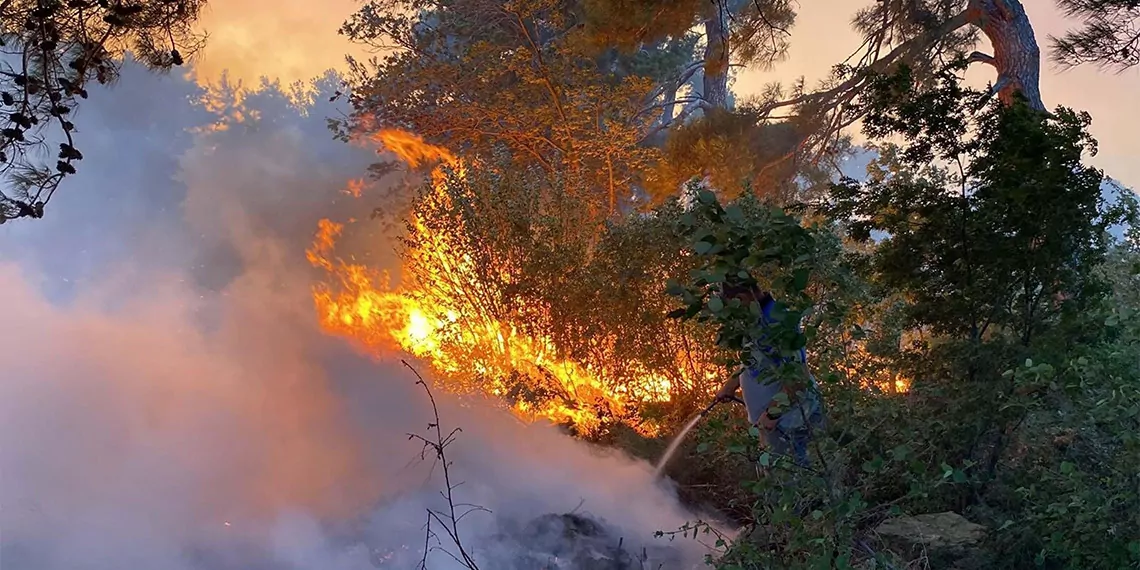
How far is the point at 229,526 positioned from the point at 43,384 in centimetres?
157

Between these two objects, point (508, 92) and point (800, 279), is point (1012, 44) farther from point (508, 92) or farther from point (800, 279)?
point (508, 92)

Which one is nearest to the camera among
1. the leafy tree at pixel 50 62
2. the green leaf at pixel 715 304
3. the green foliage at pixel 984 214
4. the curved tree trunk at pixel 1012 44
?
the green leaf at pixel 715 304

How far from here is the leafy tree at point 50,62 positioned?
2.43 m

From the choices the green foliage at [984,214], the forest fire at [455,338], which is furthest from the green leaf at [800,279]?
the forest fire at [455,338]

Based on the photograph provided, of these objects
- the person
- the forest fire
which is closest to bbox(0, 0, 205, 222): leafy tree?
the person

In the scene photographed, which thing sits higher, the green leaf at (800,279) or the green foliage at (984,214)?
the green foliage at (984,214)

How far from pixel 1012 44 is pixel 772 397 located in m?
3.71

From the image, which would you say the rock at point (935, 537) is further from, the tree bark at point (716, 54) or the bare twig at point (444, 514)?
the tree bark at point (716, 54)

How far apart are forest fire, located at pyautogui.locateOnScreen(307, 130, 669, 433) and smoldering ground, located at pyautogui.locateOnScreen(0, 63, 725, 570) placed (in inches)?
7.3

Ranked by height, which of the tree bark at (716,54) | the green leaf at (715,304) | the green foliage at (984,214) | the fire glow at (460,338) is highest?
the tree bark at (716,54)

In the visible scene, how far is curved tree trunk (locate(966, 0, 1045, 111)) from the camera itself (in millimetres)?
4770

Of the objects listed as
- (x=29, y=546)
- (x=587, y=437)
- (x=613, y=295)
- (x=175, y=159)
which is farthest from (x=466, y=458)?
(x=175, y=159)

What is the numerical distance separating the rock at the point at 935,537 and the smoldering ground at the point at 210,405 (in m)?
1.22

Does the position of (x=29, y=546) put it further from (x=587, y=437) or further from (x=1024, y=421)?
(x=1024, y=421)
